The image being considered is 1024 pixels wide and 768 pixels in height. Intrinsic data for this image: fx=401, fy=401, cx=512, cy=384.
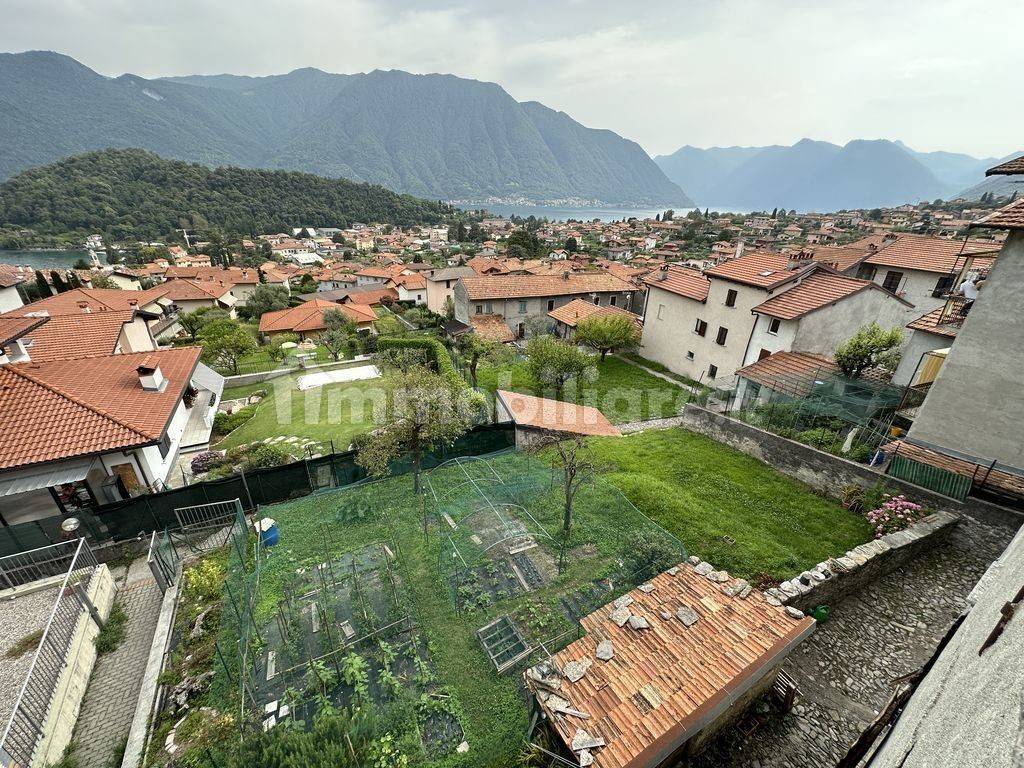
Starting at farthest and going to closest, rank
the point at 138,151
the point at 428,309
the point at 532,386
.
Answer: the point at 138,151, the point at 428,309, the point at 532,386

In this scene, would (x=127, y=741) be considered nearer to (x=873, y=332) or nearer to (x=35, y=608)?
(x=35, y=608)

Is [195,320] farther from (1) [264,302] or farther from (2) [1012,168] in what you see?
(2) [1012,168]

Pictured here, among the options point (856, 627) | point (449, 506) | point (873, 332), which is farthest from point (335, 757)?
point (873, 332)

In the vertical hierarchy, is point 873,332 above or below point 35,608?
above

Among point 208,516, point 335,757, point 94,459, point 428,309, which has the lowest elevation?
point 428,309

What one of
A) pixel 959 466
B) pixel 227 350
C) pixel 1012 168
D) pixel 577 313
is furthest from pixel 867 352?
pixel 227 350

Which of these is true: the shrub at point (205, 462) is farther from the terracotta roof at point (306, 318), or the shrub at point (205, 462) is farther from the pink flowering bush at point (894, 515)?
the terracotta roof at point (306, 318)

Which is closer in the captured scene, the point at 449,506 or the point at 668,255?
the point at 449,506
